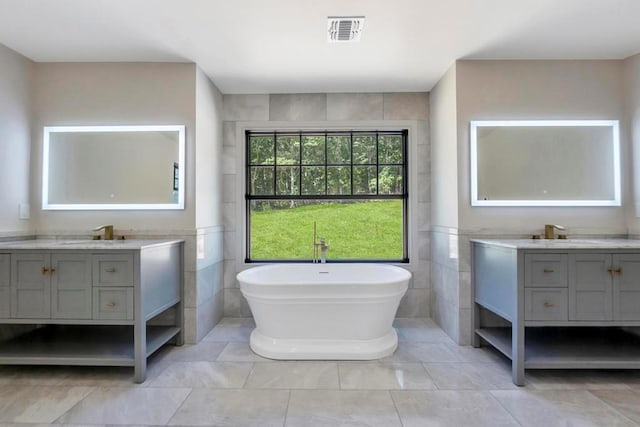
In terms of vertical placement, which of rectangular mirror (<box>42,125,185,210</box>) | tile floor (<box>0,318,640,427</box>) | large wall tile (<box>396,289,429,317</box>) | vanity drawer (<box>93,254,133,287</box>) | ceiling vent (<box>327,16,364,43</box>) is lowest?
tile floor (<box>0,318,640,427</box>)

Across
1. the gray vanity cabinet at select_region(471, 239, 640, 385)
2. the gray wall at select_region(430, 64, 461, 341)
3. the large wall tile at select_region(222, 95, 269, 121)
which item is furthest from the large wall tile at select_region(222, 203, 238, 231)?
the gray vanity cabinet at select_region(471, 239, 640, 385)

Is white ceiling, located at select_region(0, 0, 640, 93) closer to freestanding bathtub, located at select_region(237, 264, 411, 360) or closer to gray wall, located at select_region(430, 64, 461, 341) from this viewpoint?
gray wall, located at select_region(430, 64, 461, 341)

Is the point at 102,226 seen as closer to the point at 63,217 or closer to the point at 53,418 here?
the point at 63,217

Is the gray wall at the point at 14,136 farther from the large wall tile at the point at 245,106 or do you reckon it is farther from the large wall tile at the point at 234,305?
the large wall tile at the point at 234,305

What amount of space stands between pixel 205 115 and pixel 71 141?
3.79 ft

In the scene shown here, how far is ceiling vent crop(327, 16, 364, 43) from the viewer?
2188mm

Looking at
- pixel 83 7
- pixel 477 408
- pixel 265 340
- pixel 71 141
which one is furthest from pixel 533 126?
pixel 71 141

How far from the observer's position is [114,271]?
2.16 m

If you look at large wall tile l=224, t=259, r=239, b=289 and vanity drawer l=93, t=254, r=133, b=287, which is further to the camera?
large wall tile l=224, t=259, r=239, b=289

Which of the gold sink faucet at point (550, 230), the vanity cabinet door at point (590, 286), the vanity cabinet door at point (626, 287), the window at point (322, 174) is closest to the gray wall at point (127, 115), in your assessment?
the window at point (322, 174)

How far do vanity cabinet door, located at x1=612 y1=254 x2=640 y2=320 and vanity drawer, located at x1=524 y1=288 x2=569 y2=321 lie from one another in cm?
32

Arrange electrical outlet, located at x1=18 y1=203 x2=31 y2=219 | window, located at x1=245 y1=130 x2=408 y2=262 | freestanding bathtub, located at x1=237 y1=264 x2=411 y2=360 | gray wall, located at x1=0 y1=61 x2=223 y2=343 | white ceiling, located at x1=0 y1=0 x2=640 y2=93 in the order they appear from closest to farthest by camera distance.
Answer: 1. white ceiling, located at x1=0 y1=0 x2=640 y2=93
2. freestanding bathtub, located at x1=237 y1=264 x2=411 y2=360
3. electrical outlet, located at x1=18 y1=203 x2=31 y2=219
4. gray wall, located at x1=0 y1=61 x2=223 y2=343
5. window, located at x1=245 y1=130 x2=408 y2=262

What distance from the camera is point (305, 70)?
294 cm

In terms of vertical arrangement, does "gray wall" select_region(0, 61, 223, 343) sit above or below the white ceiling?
below
